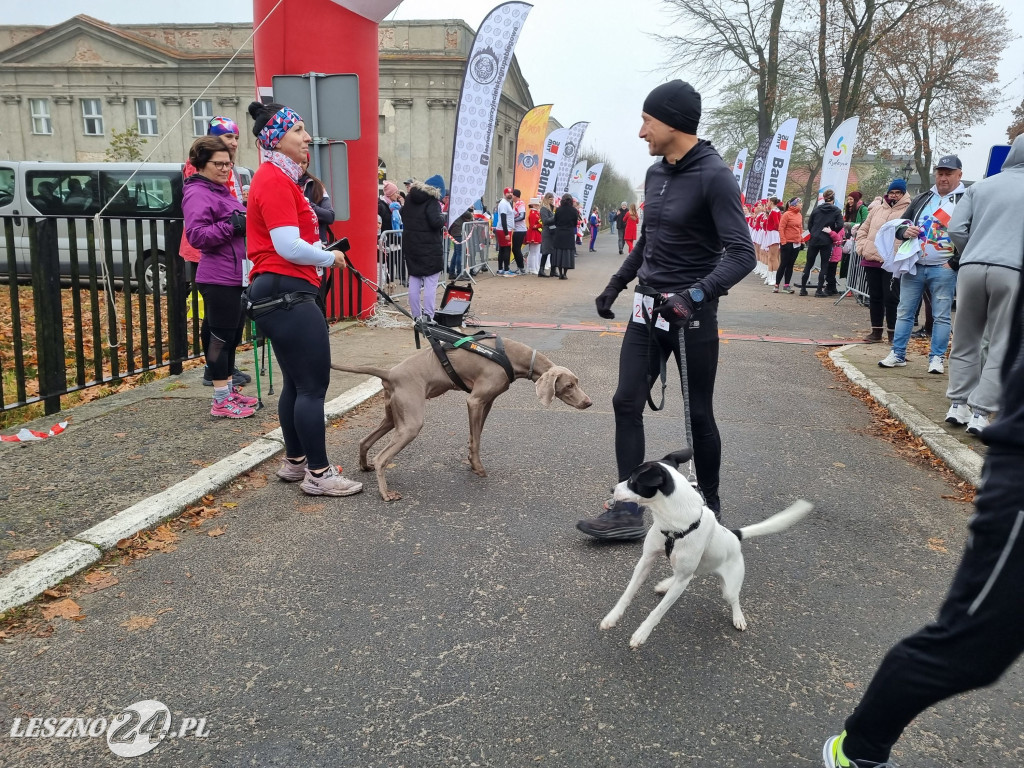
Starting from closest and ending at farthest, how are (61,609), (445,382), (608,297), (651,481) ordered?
(651,481) → (61,609) → (608,297) → (445,382)

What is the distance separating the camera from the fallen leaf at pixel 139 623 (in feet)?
9.48

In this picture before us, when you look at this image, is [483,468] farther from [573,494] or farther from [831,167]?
[831,167]

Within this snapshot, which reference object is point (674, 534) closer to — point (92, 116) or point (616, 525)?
point (616, 525)

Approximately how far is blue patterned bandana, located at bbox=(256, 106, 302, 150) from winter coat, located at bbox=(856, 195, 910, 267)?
7.92 meters

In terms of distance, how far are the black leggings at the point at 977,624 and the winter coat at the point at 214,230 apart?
497cm

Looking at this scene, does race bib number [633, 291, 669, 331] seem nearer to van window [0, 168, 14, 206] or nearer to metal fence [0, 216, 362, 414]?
metal fence [0, 216, 362, 414]

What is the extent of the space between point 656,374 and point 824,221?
1323cm

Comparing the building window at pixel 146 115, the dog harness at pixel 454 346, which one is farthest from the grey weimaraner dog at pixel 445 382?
the building window at pixel 146 115

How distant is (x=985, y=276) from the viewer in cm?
513

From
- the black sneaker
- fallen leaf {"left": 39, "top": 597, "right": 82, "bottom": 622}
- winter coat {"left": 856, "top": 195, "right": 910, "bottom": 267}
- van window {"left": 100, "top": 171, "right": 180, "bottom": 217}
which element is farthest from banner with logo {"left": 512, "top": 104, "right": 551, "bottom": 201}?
fallen leaf {"left": 39, "top": 597, "right": 82, "bottom": 622}

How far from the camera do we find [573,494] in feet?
14.6

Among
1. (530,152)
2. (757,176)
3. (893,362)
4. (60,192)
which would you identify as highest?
(530,152)

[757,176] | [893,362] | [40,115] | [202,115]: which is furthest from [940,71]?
[40,115]

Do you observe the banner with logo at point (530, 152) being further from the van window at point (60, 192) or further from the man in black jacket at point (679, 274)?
the man in black jacket at point (679, 274)
